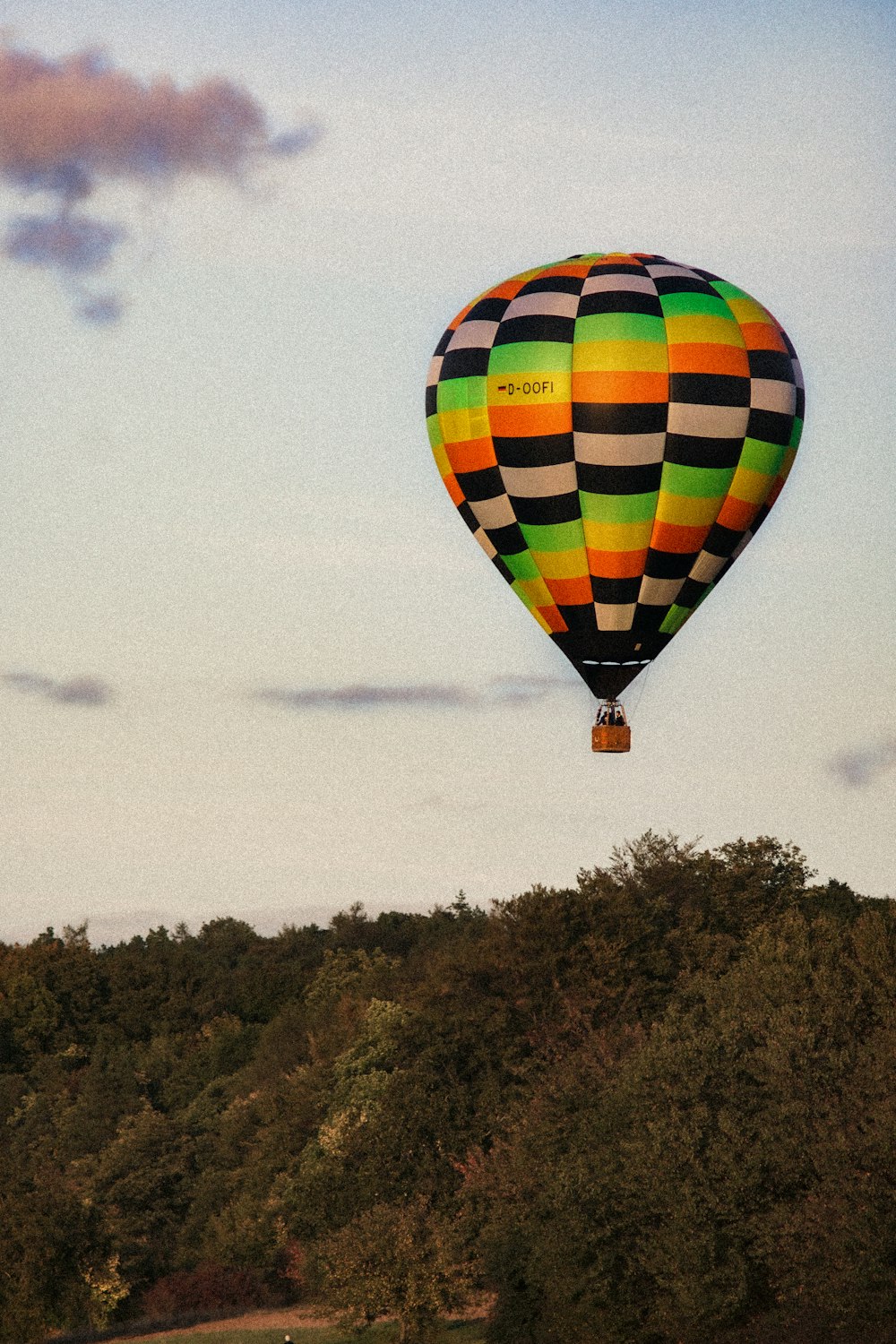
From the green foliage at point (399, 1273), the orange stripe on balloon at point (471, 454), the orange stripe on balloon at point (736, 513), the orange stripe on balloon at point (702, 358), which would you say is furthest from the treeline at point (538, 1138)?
the orange stripe on balloon at point (702, 358)

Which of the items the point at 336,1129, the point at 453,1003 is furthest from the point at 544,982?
the point at 336,1129

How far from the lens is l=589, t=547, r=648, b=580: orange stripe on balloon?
3903 cm

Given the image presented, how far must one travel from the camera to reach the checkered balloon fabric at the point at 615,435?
125 ft

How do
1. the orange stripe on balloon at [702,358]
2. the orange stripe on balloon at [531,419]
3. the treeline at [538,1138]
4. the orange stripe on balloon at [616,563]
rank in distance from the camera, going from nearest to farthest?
the treeline at [538,1138]
the orange stripe on balloon at [531,419]
the orange stripe on balloon at [702,358]
the orange stripe on balloon at [616,563]

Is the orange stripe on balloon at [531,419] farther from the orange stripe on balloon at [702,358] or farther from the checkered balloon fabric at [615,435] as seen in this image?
the orange stripe on balloon at [702,358]

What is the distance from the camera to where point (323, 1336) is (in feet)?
161

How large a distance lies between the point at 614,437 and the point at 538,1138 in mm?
15562

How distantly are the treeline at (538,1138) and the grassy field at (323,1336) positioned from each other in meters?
0.79

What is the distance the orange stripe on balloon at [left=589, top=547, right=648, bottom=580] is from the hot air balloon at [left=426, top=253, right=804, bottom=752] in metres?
0.03

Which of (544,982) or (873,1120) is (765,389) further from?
(544,982)

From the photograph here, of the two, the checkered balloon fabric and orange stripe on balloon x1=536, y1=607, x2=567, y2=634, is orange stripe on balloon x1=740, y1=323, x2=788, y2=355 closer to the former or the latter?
the checkered balloon fabric

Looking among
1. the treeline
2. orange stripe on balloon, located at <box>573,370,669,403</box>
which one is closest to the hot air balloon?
orange stripe on balloon, located at <box>573,370,669,403</box>

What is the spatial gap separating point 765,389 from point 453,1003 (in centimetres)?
2270

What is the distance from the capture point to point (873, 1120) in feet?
122
